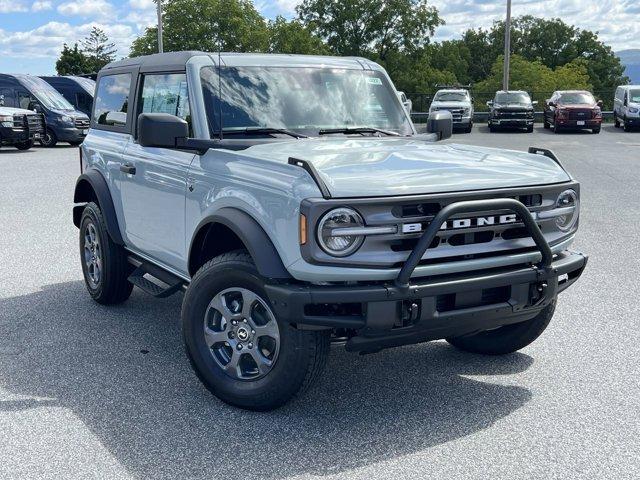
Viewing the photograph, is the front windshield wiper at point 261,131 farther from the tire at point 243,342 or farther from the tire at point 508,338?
the tire at point 508,338

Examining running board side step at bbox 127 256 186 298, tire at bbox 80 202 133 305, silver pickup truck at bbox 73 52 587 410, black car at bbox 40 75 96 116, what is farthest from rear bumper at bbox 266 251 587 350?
black car at bbox 40 75 96 116

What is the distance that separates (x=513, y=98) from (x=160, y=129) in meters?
33.2

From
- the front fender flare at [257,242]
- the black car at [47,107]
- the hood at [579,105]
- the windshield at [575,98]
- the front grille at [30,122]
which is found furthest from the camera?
the windshield at [575,98]

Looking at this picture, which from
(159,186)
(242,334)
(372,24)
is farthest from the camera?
(372,24)

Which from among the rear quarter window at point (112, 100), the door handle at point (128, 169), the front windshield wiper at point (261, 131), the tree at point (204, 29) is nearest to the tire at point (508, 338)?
the front windshield wiper at point (261, 131)

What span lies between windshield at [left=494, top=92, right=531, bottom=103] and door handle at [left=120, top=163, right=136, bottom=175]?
3190 cm

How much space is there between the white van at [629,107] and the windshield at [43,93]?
22.7 m

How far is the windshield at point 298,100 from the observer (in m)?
5.11

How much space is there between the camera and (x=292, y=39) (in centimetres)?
6134

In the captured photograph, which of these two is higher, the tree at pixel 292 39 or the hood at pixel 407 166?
the tree at pixel 292 39

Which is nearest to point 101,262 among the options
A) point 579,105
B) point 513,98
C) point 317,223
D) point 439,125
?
point 439,125

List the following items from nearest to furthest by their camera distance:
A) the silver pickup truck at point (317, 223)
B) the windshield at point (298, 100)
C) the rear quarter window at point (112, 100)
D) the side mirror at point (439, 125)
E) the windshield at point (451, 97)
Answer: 1. the silver pickup truck at point (317, 223)
2. the windshield at point (298, 100)
3. the side mirror at point (439, 125)
4. the rear quarter window at point (112, 100)
5. the windshield at point (451, 97)

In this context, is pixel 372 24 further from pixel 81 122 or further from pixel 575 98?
pixel 81 122

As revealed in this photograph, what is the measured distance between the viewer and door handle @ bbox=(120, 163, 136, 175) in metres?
5.66
